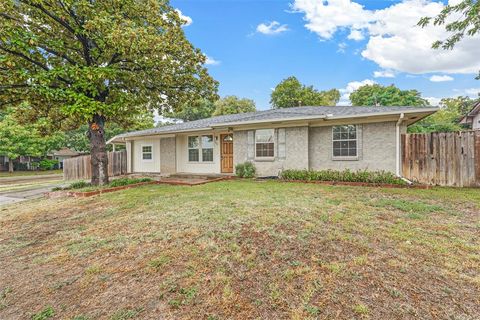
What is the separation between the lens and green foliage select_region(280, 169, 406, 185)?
8.18 m

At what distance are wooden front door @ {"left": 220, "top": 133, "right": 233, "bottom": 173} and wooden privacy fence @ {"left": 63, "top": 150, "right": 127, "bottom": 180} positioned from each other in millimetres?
8103

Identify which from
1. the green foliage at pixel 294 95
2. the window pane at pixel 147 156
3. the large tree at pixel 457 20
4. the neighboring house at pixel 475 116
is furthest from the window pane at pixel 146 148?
the neighboring house at pixel 475 116

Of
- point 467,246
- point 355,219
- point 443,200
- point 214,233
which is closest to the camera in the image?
point 467,246

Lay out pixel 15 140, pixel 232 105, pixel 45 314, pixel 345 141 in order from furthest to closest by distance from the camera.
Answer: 1. pixel 232 105
2. pixel 15 140
3. pixel 345 141
4. pixel 45 314

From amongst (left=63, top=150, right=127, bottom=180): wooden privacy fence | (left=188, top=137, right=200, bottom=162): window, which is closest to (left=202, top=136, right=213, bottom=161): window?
(left=188, top=137, right=200, bottom=162): window

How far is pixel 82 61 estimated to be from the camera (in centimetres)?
848

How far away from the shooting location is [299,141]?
397 inches

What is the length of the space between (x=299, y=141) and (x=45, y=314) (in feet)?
30.6

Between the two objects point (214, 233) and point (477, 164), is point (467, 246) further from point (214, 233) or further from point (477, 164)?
point (477, 164)

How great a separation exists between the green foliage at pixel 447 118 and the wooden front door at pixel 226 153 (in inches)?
430

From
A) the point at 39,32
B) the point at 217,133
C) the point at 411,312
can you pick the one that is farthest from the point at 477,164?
the point at 39,32

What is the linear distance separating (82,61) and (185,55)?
378cm

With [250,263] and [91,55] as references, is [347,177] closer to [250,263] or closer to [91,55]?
[250,263]

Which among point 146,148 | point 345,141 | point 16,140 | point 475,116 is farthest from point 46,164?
point 475,116
